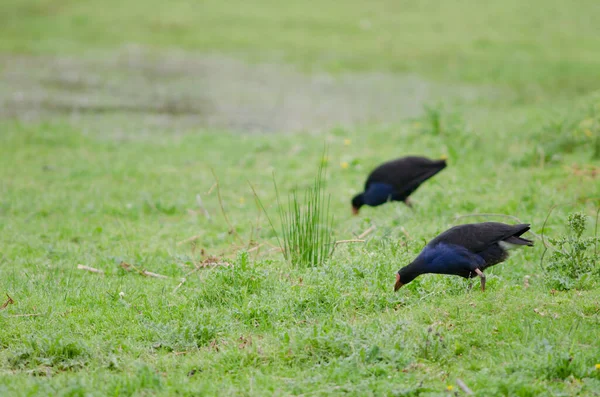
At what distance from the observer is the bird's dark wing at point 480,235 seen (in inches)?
218

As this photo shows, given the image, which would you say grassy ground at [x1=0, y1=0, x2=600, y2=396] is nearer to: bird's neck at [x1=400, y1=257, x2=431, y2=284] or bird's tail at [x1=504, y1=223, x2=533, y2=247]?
bird's neck at [x1=400, y1=257, x2=431, y2=284]

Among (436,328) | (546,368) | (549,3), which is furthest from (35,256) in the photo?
(549,3)

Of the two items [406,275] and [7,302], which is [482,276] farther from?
[7,302]

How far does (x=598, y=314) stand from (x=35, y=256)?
16.6 ft

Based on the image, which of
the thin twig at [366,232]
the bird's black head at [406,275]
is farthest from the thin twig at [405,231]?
the bird's black head at [406,275]

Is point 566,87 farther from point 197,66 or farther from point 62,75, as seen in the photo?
point 62,75

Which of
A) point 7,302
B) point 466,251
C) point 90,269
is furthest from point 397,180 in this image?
point 7,302

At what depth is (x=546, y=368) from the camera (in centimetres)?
415

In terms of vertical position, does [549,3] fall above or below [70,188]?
above

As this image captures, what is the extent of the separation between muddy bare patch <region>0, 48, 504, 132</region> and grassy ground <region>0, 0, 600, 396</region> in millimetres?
103

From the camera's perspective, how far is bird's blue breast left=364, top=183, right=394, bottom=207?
8.58m

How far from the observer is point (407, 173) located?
28.3 ft

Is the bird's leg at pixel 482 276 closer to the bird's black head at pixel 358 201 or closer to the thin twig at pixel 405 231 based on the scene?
the thin twig at pixel 405 231

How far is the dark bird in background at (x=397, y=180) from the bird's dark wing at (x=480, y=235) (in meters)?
2.93
